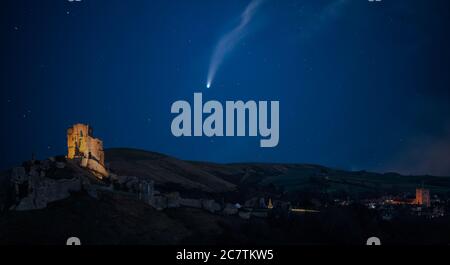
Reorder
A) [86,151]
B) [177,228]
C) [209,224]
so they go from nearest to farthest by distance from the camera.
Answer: [177,228] < [209,224] < [86,151]

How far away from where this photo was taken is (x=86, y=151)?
4597cm

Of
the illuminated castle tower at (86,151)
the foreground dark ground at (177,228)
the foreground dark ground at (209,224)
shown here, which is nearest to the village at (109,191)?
the illuminated castle tower at (86,151)

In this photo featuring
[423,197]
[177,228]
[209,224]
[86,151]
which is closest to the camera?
[177,228]

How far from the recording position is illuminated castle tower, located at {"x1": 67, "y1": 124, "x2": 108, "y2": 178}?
44.3 metres

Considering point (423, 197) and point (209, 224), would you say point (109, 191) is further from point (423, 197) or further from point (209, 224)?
point (423, 197)

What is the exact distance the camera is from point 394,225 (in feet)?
79.5

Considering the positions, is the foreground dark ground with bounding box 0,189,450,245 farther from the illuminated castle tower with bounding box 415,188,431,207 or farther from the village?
the illuminated castle tower with bounding box 415,188,431,207

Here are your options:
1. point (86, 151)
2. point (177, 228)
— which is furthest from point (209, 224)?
point (86, 151)

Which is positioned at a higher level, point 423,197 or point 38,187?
point 38,187

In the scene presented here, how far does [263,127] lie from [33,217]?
1538cm

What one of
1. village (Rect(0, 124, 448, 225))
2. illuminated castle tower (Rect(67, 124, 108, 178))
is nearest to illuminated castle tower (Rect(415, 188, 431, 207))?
village (Rect(0, 124, 448, 225))
